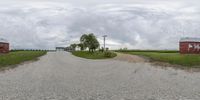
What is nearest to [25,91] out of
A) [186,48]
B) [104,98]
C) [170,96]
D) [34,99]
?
[34,99]

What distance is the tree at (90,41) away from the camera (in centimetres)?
14841

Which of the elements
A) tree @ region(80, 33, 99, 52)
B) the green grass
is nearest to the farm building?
the green grass

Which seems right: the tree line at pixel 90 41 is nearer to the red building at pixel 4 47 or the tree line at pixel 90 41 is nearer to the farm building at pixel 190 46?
the red building at pixel 4 47

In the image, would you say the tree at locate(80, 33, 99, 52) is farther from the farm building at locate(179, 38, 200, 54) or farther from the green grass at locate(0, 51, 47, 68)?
the farm building at locate(179, 38, 200, 54)

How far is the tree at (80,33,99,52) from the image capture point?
487 ft

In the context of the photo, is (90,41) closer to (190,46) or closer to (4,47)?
(4,47)

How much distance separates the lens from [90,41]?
150875 millimetres

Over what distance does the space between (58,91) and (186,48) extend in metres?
70.1

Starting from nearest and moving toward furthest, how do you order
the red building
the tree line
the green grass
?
the green grass → the red building → the tree line

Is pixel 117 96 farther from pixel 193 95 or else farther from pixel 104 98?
pixel 193 95

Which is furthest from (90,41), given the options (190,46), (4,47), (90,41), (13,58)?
(13,58)

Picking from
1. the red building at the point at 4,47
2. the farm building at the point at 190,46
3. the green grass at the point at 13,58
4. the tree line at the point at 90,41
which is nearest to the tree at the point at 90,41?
the tree line at the point at 90,41

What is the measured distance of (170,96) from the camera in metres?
20.3

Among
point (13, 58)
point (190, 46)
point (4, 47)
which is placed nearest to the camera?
point (13, 58)
